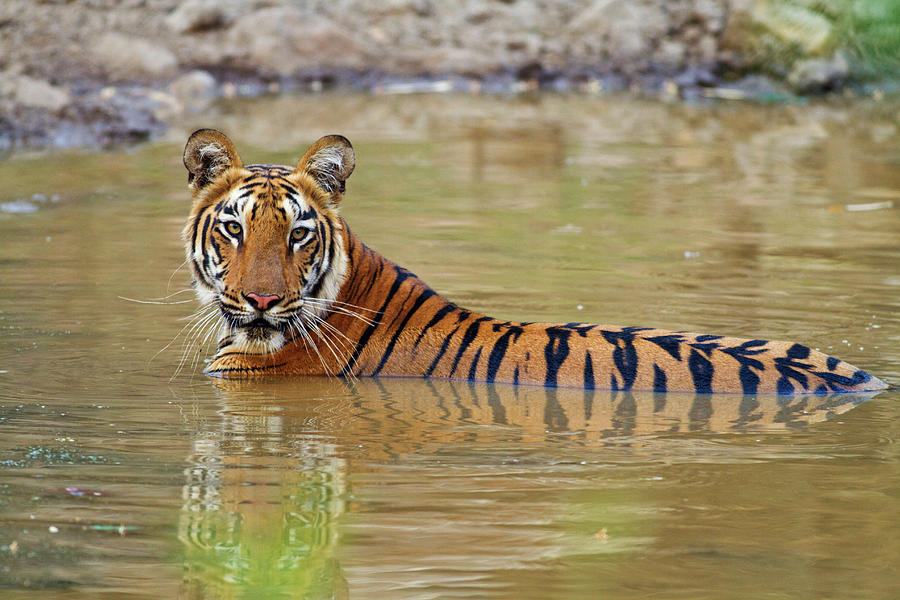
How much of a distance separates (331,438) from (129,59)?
13.8 meters

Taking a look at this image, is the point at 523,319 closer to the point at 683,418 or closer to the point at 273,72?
the point at 683,418

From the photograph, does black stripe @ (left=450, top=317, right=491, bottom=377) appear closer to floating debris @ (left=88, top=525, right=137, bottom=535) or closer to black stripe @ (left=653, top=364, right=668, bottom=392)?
black stripe @ (left=653, top=364, right=668, bottom=392)

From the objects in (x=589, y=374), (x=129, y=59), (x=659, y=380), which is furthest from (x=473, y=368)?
(x=129, y=59)

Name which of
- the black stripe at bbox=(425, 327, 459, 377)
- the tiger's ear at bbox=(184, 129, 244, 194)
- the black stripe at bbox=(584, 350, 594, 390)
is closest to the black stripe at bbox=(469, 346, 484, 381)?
the black stripe at bbox=(425, 327, 459, 377)

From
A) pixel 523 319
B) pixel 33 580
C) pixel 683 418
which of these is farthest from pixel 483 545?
pixel 523 319

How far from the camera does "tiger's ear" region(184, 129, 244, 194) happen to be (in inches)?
206

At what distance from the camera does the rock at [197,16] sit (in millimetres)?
18391

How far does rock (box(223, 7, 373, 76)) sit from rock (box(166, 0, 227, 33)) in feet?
0.95

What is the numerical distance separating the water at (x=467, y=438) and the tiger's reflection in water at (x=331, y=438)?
13mm

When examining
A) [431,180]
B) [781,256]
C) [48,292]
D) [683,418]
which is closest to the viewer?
[683,418]

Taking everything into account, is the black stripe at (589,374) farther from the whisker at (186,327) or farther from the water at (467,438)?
the whisker at (186,327)

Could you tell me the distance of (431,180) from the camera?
11445 millimetres

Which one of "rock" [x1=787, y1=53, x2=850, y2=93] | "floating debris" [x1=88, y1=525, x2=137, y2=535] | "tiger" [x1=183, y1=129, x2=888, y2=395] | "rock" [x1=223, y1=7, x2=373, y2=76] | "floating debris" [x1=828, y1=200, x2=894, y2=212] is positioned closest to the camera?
"floating debris" [x1=88, y1=525, x2=137, y2=535]

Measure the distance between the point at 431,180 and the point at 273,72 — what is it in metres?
7.63
